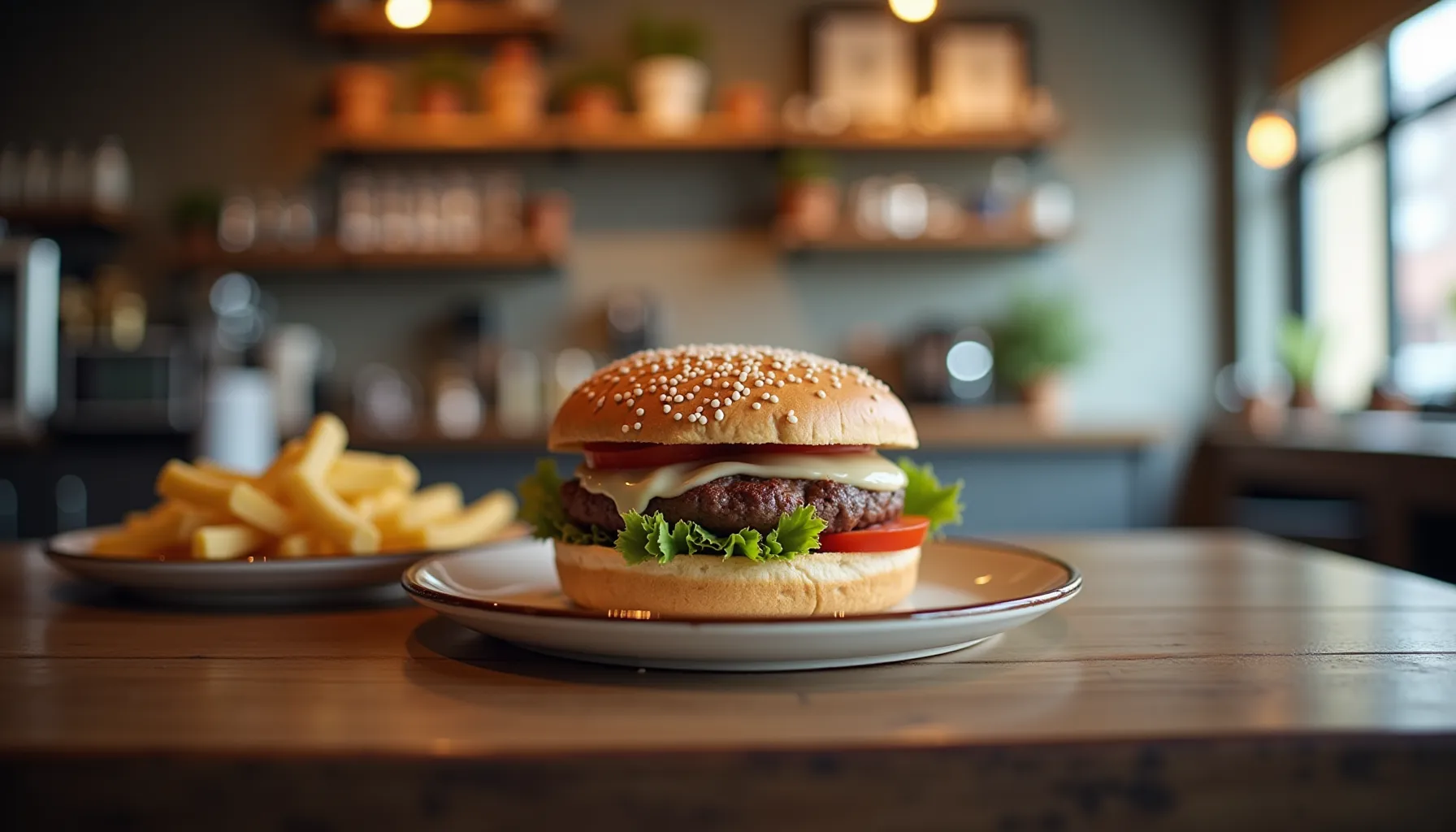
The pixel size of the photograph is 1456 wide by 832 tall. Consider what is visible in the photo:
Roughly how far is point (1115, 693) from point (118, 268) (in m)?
5.17

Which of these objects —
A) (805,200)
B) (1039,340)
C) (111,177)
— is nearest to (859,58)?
(805,200)

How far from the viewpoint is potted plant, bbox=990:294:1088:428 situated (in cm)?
459

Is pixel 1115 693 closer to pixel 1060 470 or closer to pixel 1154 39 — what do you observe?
pixel 1060 470

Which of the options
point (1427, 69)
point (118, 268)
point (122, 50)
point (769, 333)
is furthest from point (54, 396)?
point (1427, 69)

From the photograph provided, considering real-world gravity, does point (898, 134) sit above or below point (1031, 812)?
above

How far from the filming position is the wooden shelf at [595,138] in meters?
4.58

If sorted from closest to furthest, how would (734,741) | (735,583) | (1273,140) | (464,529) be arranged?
(734,741) < (735,583) < (464,529) < (1273,140)

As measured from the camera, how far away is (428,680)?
2.78 feet

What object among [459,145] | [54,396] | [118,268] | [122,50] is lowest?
[54,396]

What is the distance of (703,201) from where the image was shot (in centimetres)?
495

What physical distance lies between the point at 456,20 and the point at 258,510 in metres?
3.97

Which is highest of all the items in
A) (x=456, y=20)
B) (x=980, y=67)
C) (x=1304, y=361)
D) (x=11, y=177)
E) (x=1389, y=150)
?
(x=456, y=20)

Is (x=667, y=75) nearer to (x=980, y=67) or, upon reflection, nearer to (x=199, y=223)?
(x=980, y=67)

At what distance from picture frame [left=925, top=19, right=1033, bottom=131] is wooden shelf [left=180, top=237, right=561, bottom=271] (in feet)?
6.20
